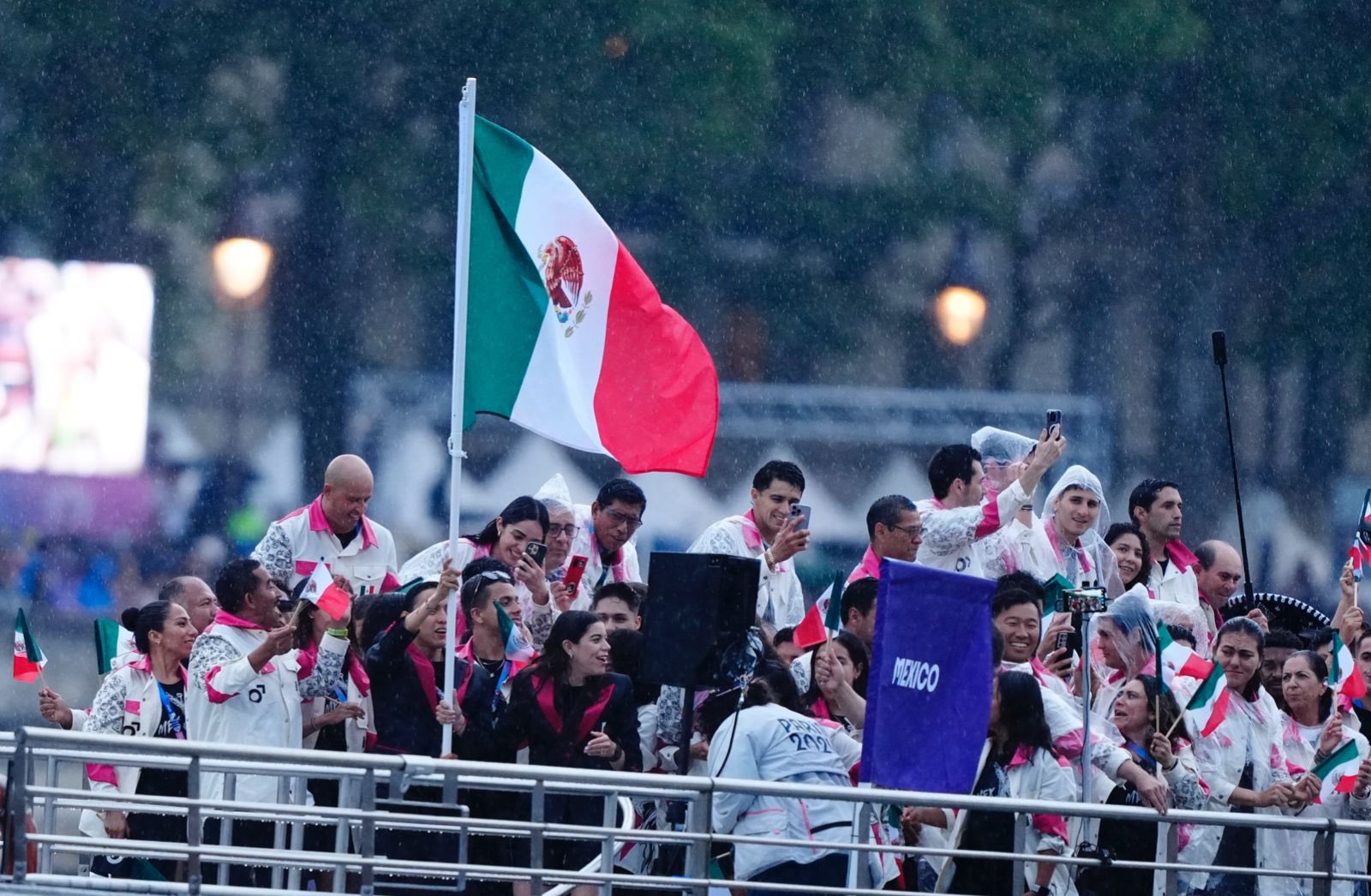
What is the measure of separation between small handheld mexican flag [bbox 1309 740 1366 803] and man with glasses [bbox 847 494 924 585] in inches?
75.6

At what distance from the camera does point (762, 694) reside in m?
8.74

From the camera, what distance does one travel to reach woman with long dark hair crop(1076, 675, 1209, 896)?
352 inches

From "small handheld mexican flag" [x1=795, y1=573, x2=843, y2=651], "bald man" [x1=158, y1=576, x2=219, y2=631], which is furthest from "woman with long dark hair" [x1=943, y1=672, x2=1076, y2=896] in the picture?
"bald man" [x1=158, y1=576, x2=219, y2=631]

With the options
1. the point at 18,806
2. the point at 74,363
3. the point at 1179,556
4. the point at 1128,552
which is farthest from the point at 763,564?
the point at 74,363

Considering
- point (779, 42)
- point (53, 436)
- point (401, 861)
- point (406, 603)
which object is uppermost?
point (779, 42)

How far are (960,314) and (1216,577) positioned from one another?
10260mm

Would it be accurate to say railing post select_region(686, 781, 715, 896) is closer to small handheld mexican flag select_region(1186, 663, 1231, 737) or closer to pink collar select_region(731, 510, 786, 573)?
small handheld mexican flag select_region(1186, 663, 1231, 737)

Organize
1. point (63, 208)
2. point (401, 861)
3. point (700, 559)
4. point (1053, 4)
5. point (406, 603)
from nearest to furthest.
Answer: point (401, 861) < point (700, 559) < point (406, 603) < point (63, 208) < point (1053, 4)

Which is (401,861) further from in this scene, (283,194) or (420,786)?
(283,194)

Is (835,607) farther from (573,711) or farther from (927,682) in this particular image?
(927,682)

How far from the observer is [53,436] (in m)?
20.4

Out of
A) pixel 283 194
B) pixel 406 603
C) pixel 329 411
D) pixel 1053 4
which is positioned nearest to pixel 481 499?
pixel 329 411

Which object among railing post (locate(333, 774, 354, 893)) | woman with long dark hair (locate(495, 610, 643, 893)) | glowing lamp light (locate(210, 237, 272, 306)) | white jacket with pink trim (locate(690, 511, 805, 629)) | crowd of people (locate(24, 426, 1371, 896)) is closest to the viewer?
railing post (locate(333, 774, 354, 893))

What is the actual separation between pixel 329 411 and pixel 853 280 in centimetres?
485
